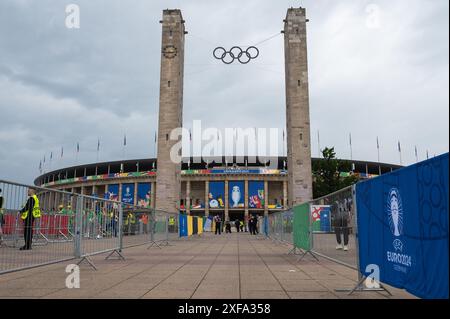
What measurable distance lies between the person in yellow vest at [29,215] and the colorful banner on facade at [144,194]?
7417cm

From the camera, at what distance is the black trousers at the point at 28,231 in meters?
8.17

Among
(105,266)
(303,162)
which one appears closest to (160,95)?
(303,162)

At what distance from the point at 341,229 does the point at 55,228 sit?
21.0 feet

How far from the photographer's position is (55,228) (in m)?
9.28

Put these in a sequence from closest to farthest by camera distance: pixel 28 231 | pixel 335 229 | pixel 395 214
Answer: pixel 395 214, pixel 28 231, pixel 335 229

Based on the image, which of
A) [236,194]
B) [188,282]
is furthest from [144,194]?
[188,282]

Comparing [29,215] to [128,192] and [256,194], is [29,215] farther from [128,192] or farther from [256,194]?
[128,192]

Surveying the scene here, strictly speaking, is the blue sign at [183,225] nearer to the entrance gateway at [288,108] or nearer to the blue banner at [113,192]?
the entrance gateway at [288,108]

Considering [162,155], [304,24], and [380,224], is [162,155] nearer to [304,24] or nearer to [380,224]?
[304,24]

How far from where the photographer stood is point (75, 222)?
952 centimetres

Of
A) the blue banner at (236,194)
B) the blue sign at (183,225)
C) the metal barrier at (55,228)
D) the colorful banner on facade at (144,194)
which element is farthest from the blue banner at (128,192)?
the metal barrier at (55,228)

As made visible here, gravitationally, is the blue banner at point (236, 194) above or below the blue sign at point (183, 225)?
above

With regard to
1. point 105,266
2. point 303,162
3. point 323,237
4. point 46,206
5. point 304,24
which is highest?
point 304,24
